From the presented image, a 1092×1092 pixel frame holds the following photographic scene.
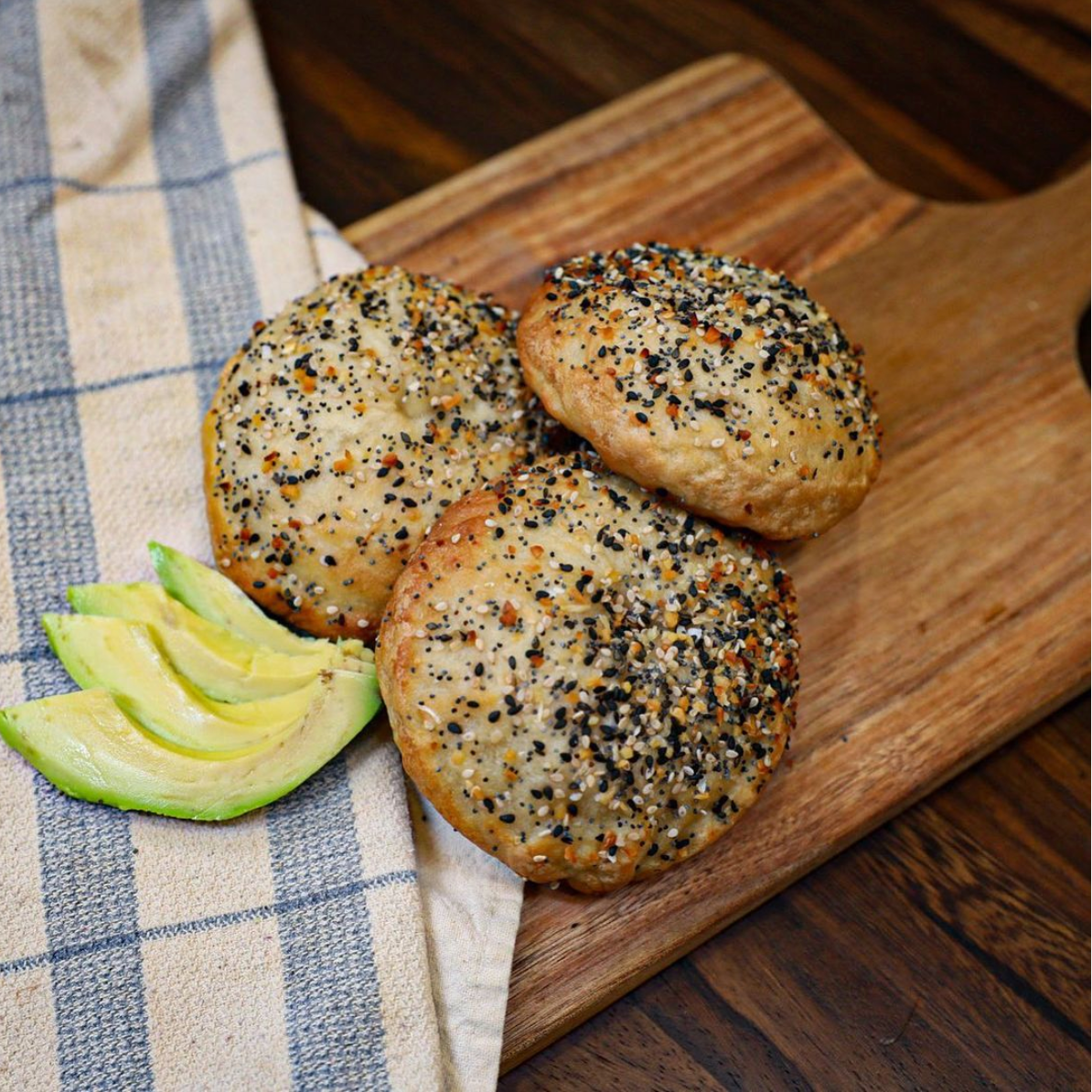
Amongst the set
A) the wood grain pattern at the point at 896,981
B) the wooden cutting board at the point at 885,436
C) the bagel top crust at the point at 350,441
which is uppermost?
the bagel top crust at the point at 350,441

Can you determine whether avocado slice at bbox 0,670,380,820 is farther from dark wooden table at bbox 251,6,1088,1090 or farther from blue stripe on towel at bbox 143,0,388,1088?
dark wooden table at bbox 251,6,1088,1090

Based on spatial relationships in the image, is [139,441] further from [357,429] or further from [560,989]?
[560,989]

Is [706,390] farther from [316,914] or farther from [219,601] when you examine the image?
[316,914]

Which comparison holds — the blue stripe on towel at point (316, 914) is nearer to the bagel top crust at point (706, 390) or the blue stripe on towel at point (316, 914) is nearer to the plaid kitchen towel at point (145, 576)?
the plaid kitchen towel at point (145, 576)

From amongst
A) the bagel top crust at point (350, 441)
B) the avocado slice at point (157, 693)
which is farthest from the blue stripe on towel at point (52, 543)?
the bagel top crust at point (350, 441)

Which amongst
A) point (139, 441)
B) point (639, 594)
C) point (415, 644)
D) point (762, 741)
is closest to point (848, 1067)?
point (762, 741)

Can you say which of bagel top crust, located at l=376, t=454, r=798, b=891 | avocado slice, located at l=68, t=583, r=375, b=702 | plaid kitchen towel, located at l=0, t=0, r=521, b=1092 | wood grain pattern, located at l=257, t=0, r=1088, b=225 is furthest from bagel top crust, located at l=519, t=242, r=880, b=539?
wood grain pattern, located at l=257, t=0, r=1088, b=225
